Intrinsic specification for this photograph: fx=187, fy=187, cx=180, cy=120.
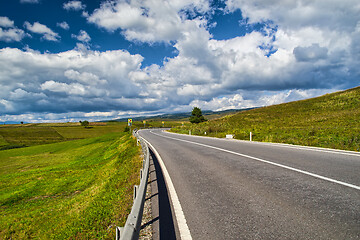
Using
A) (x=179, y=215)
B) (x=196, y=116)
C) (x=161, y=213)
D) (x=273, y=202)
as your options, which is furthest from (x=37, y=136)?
(x=273, y=202)

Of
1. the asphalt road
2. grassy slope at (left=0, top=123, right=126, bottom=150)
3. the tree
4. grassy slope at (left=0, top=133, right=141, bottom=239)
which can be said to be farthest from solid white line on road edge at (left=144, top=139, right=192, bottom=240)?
the tree

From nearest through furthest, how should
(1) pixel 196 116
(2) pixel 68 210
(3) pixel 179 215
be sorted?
(3) pixel 179 215
(2) pixel 68 210
(1) pixel 196 116

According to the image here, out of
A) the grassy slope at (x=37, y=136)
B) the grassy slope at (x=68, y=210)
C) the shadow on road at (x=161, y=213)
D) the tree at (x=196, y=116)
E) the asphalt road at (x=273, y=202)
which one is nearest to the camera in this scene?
the asphalt road at (x=273, y=202)

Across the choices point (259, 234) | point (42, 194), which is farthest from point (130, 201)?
point (42, 194)

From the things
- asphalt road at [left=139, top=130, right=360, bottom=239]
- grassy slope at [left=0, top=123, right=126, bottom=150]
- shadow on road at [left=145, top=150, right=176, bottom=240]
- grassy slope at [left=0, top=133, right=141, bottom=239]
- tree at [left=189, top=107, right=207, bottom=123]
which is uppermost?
tree at [left=189, top=107, right=207, bottom=123]

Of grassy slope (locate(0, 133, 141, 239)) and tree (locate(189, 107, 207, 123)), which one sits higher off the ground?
tree (locate(189, 107, 207, 123))

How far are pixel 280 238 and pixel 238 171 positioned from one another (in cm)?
363

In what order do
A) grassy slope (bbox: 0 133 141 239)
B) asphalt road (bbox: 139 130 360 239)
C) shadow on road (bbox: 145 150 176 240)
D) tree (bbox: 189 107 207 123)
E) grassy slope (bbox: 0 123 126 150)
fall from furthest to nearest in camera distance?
tree (bbox: 189 107 207 123) → grassy slope (bbox: 0 123 126 150) → grassy slope (bbox: 0 133 141 239) → shadow on road (bbox: 145 150 176 240) → asphalt road (bbox: 139 130 360 239)

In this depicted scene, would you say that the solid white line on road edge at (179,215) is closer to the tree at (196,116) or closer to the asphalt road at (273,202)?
the asphalt road at (273,202)

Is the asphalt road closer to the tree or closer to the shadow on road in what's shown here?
the shadow on road

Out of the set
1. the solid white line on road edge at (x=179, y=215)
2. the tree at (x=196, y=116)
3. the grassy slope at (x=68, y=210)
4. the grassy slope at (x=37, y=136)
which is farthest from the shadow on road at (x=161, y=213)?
the tree at (x=196, y=116)

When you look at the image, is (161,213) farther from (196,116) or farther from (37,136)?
(37,136)

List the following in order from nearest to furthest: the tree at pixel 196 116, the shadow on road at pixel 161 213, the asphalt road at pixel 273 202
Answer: the asphalt road at pixel 273 202 → the shadow on road at pixel 161 213 → the tree at pixel 196 116

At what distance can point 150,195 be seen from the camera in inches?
185
